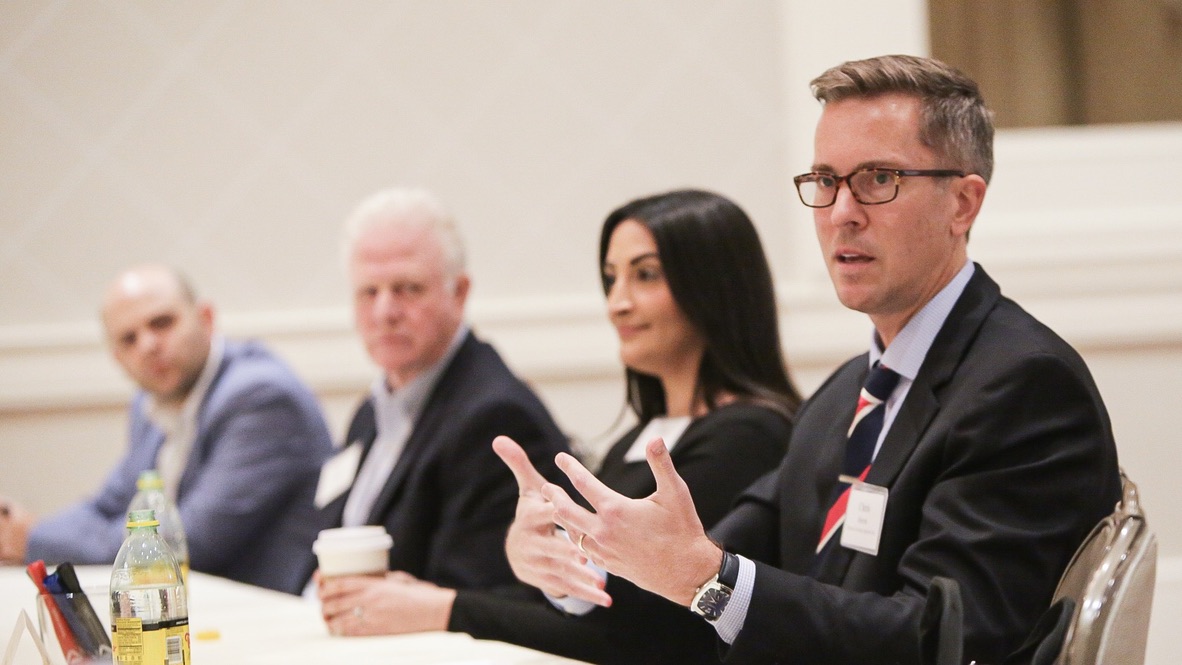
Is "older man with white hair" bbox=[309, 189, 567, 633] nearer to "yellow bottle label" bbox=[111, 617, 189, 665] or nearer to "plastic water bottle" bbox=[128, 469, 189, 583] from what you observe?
"plastic water bottle" bbox=[128, 469, 189, 583]

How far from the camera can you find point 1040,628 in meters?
1.48

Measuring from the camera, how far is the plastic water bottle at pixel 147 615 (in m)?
1.59

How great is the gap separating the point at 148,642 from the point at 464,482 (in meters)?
1.22

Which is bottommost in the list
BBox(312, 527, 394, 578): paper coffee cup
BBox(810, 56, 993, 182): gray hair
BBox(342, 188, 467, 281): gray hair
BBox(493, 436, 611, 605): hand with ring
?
BBox(312, 527, 394, 578): paper coffee cup

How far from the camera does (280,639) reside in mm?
2164

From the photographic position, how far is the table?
5.97ft

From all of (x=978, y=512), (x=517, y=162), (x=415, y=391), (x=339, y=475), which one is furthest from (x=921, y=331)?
(x=517, y=162)

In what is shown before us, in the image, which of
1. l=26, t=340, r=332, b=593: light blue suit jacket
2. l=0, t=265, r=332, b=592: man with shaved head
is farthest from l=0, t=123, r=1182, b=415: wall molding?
l=26, t=340, r=332, b=593: light blue suit jacket

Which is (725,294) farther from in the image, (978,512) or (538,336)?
(538,336)

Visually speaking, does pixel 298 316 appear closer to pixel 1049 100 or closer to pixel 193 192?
pixel 193 192

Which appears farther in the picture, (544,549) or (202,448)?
(202,448)

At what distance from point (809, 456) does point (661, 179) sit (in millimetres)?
2518

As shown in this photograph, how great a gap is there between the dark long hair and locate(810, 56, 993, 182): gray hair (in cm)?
68

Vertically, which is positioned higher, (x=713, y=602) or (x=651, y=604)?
(x=713, y=602)
